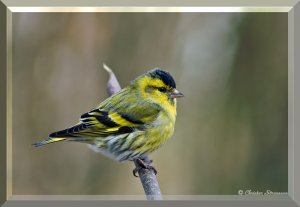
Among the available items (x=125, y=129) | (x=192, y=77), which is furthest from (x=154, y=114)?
(x=192, y=77)

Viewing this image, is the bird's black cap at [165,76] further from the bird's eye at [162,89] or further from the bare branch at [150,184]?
the bare branch at [150,184]

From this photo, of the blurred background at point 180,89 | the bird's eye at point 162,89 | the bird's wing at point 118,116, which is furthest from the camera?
the blurred background at point 180,89

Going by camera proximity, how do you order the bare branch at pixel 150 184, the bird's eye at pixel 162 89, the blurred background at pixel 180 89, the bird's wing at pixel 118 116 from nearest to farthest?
the bare branch at pixel 150 184
the bird's wing at pixel 118 116
the bird's eye at pixel 162 89
the blurred background at pixel 180 89

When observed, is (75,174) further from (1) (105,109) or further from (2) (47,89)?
(1) (105,109)

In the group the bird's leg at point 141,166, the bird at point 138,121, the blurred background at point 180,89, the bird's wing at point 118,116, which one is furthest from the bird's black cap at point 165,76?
the blurred background at point 180,89

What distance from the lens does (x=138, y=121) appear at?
15.1 feet

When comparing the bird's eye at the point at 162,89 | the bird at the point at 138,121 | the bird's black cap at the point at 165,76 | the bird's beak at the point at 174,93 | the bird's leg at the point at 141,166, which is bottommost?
the bird's leg at the point at 141,166

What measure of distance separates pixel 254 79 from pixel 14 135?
102 inches

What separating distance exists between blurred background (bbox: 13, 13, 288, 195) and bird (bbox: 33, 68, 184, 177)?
107 cm

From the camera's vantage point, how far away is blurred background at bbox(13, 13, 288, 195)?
5.67 meters

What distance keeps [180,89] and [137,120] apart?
1.27 meters

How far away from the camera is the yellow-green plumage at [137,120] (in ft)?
14.8

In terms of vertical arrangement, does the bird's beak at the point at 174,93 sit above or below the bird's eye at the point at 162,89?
below

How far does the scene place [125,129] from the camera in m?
4.57
